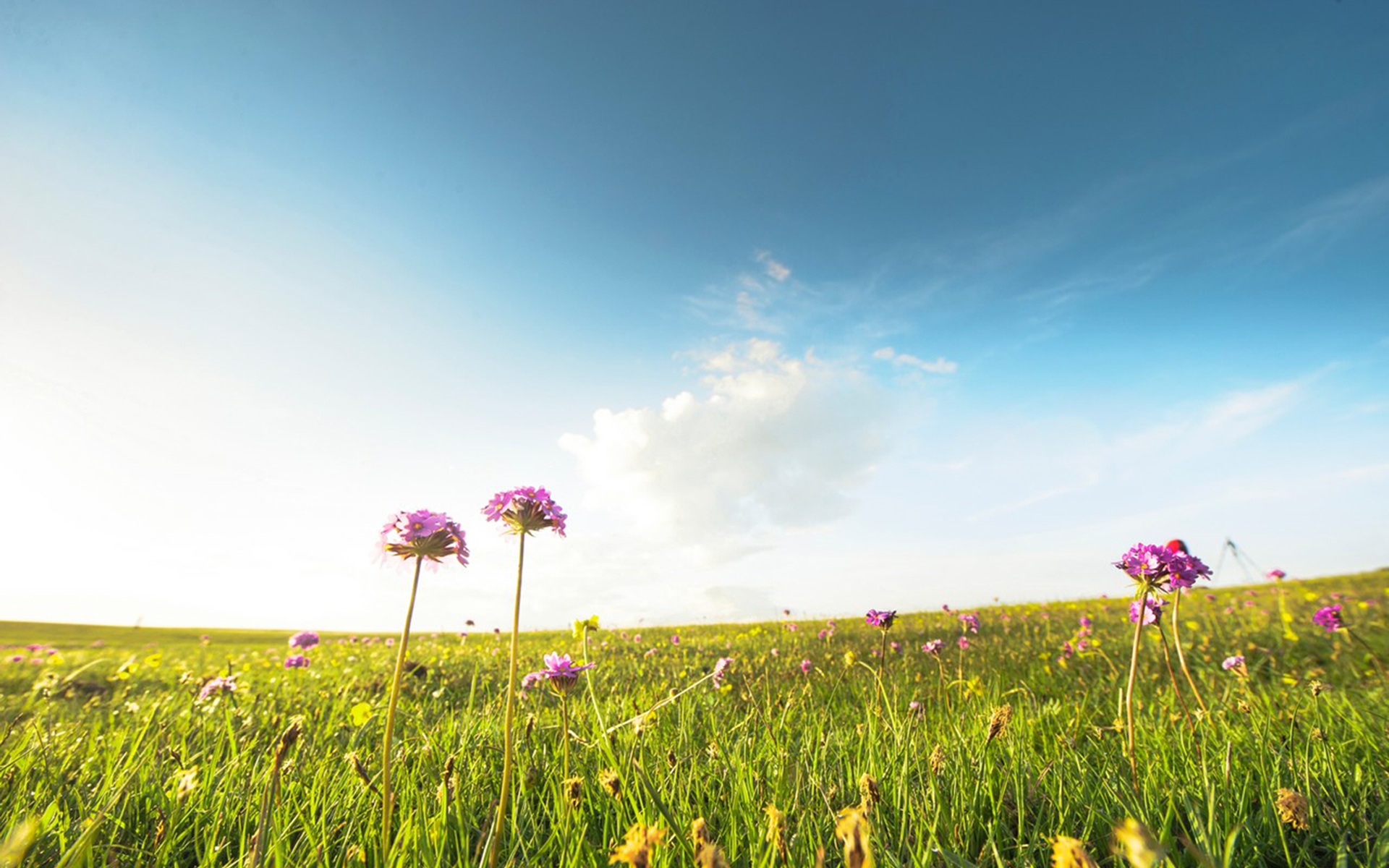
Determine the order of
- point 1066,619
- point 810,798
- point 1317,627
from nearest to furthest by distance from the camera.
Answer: point 810,798, point 1317,627, point 1066,619

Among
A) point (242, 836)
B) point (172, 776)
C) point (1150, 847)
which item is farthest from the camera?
point (172, 776)

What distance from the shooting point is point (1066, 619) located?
11938 millimetres

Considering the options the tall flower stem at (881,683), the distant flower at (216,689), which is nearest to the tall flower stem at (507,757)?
the tall flower stem at (881,683)

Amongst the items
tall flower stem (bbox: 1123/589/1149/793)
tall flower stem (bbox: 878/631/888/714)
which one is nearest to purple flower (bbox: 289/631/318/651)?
tall flower stem (bbox: 878/631/888/714)

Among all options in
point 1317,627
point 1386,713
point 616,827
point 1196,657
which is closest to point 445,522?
point 616,827

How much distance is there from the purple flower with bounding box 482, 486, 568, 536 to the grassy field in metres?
0.91

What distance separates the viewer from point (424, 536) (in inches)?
92.5

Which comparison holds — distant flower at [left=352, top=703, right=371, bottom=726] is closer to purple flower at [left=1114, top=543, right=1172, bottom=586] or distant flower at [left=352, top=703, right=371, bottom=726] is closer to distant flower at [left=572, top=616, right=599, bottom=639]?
distant flower at [left=572, top=616, right=599, bottom=639]

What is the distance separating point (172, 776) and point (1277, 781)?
17.0 ft

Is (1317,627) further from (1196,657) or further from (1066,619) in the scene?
(1066,619)

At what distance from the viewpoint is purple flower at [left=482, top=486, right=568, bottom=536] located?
2648 millimetres

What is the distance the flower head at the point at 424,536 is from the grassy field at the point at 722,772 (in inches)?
29.0

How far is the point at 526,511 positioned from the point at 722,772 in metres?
1.61

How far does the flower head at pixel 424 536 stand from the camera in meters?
2.37
